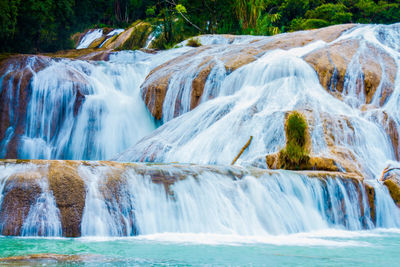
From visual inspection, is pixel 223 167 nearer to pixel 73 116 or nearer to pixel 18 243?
pixel 18 243

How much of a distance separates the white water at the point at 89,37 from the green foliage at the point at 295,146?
907 inches

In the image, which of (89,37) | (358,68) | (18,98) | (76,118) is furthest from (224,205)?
(89,37)

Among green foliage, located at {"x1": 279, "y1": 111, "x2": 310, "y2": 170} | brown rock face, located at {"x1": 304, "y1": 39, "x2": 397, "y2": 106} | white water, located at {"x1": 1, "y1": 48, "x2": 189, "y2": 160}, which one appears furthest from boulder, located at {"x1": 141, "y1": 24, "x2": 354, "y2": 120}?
green foliage, located at {"x1": 279, "y1": 111, "x2": 310, "y2": 170}

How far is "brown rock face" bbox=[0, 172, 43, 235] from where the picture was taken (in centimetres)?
536

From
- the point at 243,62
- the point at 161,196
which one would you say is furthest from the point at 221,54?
the point at 161,196

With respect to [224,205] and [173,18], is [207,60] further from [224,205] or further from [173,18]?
[173,18]

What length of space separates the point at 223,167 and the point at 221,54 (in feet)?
23.0

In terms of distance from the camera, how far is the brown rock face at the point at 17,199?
536 centimetres

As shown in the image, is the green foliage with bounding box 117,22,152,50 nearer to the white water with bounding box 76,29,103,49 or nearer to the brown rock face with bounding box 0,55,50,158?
the white water with bounding box 76,29,103,49

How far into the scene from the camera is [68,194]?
5.64 m

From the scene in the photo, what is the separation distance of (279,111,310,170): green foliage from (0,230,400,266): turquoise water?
223 cm

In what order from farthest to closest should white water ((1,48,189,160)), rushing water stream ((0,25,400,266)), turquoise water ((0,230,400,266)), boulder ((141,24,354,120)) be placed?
boulder ((141,24,354,120)), white water ((1,48,189,160)), rushing water stream ((0,25,400,266)), turquoise water ((0,230,400,266))

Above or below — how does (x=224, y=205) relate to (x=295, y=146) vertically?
below

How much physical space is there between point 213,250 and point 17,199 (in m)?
2.41
